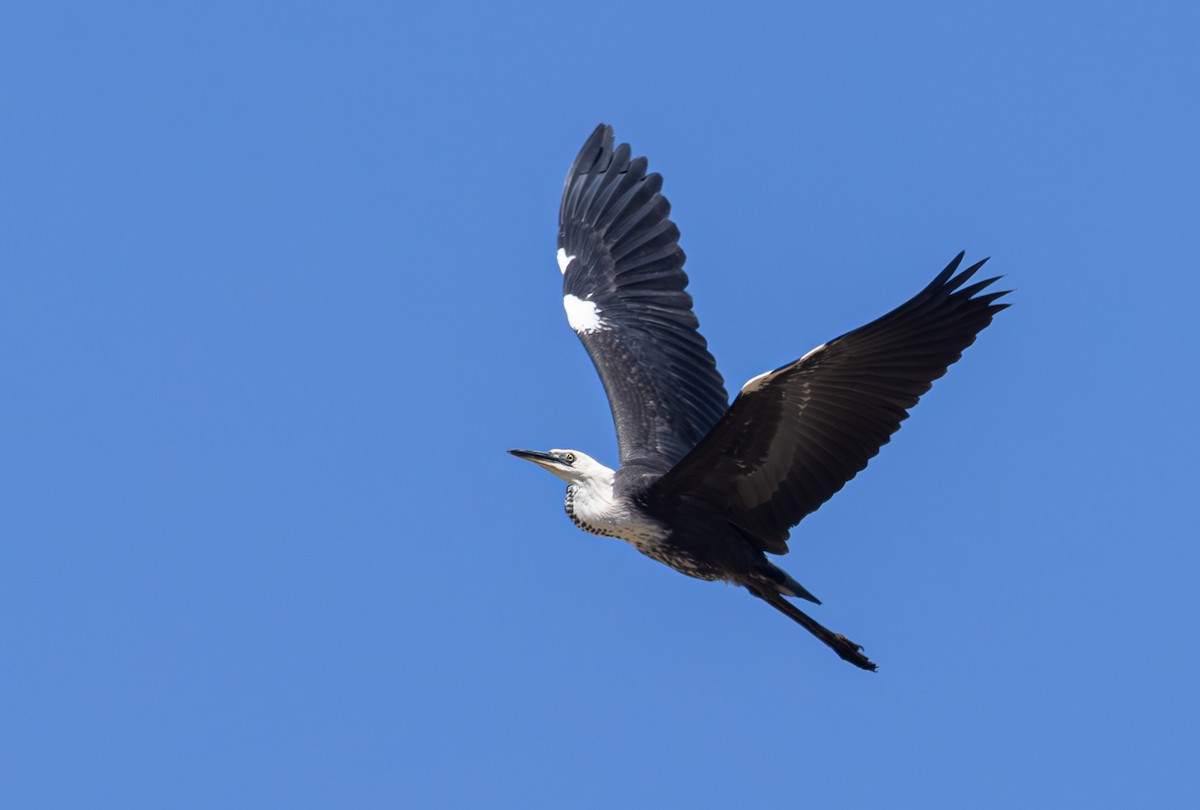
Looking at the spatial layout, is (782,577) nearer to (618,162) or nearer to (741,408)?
(741,408)

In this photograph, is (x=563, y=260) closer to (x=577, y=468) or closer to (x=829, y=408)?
(x=577, y=468)

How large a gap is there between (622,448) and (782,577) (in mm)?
2020

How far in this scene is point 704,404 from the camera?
48.5 feet

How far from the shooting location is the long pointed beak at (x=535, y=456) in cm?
1338

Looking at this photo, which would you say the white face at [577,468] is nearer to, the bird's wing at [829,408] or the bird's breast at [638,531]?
the bird's breast at [638,531]

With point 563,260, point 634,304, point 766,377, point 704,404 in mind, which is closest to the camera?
point 766,377

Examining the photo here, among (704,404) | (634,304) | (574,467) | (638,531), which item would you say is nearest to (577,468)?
(574,467)

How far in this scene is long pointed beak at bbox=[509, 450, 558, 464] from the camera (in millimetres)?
13383

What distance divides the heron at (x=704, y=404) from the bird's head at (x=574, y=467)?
0.4 inches

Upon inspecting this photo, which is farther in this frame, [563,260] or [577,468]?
[563,260]

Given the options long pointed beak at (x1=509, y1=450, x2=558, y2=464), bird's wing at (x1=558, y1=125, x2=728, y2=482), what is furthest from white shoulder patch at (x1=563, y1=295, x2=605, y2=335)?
long pointed beak at (x1=509, y1=450, x2=558, y2=464)

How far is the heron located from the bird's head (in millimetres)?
11

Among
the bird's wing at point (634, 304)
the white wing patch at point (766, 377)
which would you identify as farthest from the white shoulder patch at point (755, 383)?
the bird's wing at point (634, 304)

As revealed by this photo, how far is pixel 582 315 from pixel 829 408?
420 cm
